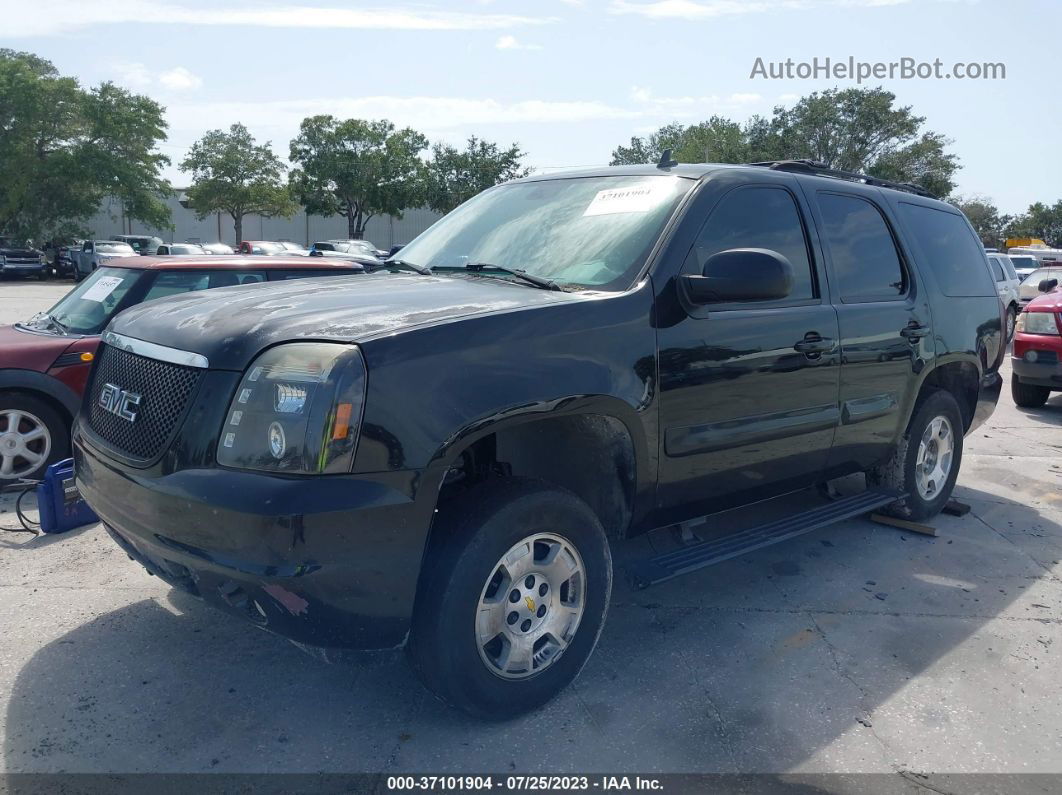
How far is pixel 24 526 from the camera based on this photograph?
4867mm

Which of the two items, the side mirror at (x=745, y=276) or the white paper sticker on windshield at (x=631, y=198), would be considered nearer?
the side mirror at (x=745, y=276)

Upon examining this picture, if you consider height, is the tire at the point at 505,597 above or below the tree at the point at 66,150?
below

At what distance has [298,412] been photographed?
2.54 meters

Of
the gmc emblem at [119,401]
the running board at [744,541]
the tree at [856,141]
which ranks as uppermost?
the tree at [856,141]

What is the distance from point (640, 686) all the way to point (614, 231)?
184cm

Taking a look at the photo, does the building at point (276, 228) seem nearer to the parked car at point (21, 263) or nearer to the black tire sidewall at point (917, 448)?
the parked car at point (21, 263)

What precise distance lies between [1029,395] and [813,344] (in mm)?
7321

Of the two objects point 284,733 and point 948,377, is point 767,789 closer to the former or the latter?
point 284,733

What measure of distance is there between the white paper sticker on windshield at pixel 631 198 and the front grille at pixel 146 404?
6.13ft

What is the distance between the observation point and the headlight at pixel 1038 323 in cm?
924

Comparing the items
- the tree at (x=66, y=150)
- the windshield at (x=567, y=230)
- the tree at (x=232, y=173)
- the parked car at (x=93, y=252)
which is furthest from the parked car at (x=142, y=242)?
the windshield at (x=567, y=230)

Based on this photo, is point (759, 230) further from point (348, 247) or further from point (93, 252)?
point (93, 252)

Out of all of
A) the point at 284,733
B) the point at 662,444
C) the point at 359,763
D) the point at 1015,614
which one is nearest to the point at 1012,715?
the point at 1015,614

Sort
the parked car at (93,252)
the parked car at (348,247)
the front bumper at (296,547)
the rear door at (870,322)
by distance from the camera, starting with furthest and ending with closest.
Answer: the parked car at (93,252), the parked car at (348,247), the rear door at (870,322), the front bumper at (296,547)
